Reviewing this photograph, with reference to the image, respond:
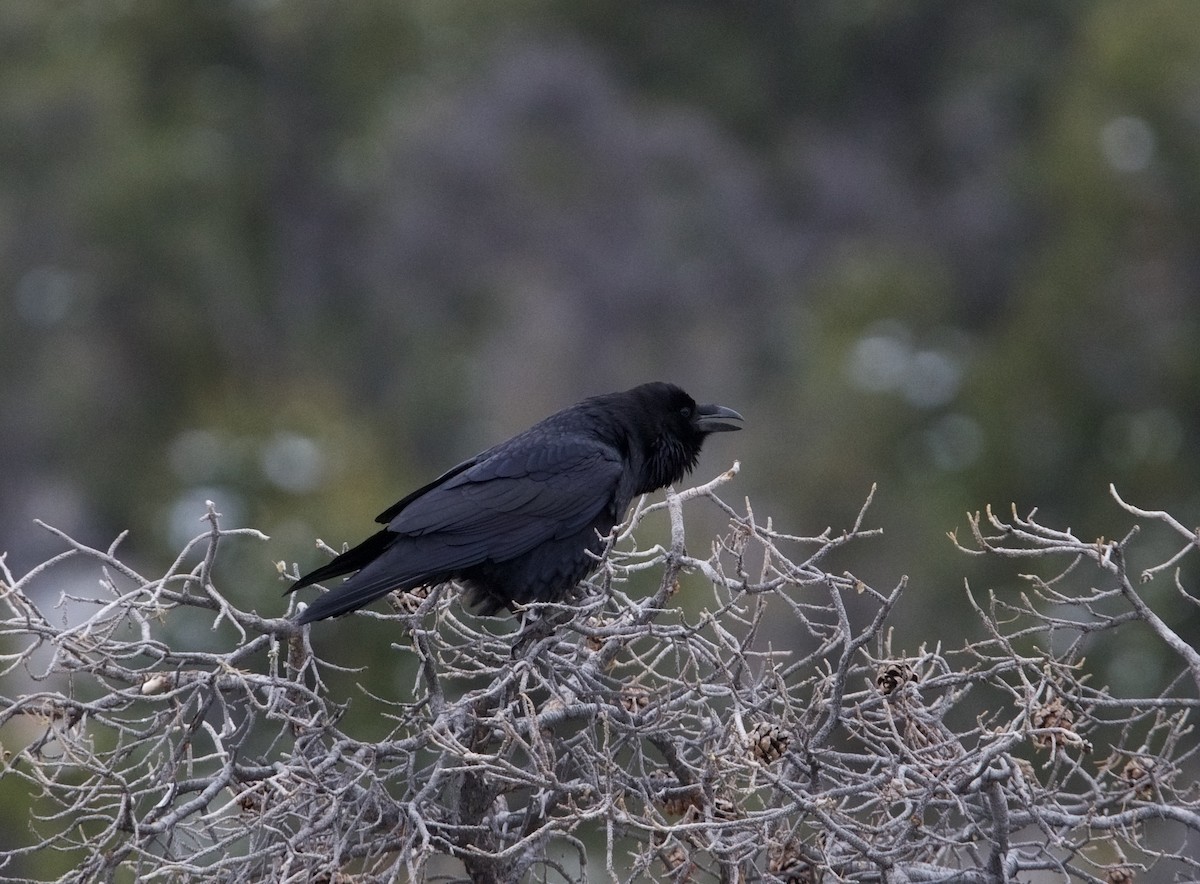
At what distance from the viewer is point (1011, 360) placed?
18.8 meters

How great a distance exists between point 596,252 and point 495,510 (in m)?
19.8

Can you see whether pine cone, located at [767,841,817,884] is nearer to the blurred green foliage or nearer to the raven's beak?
the raven's beak

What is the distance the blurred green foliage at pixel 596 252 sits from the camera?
1753cm

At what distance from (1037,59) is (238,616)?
87.9 ft

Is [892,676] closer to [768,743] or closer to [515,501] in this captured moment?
[768,743]

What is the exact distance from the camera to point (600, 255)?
25828mm

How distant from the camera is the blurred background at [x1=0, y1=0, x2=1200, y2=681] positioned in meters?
17.4

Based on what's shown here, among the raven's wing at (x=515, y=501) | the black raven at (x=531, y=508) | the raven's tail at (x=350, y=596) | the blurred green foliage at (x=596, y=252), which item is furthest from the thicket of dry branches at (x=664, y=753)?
the blurred green foliage at (x=596, y=252)

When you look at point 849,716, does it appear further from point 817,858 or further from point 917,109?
point 917,109

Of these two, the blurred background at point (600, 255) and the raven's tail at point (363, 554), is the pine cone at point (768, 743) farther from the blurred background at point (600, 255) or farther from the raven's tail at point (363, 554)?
the blurred background at point (600, 255)

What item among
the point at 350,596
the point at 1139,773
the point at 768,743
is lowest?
the point at 350,596

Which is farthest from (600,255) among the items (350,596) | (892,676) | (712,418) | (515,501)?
(892,676)

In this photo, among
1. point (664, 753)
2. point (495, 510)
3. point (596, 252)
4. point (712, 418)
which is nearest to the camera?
point (664, 753)

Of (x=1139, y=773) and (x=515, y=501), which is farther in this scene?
(x=515, y=501)
